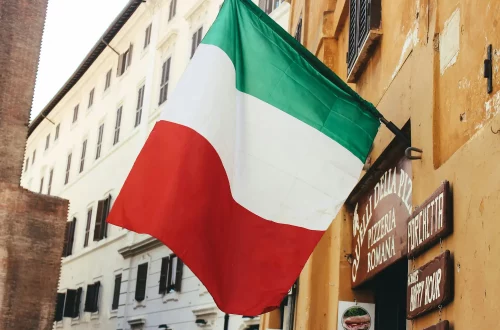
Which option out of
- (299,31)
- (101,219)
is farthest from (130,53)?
(299,31)

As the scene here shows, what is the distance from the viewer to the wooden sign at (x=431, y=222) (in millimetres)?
4012

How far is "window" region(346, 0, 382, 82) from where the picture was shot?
21.1 ft

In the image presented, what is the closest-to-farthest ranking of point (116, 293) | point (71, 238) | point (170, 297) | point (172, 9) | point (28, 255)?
point (28, 255) → point (170, 297) → point (116, 293) → point (172, 9) → point (71, 238)

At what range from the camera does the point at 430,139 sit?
14.8 feet

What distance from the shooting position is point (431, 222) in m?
4.24

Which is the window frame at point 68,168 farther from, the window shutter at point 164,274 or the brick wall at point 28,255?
the window shutter at point 164,274

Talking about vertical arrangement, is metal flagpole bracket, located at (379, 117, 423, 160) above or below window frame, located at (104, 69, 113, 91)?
below

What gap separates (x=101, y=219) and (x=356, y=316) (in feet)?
70.7

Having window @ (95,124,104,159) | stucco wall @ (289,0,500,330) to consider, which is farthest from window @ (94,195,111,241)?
stucco wall @ (289,0,500,330)

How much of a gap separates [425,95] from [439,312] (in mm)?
1374

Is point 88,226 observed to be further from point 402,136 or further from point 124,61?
point 402,136

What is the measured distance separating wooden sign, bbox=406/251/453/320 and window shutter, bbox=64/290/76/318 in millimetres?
25257

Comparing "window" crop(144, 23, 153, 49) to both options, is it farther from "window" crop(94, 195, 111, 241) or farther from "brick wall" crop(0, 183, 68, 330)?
"brick wall" crop(0, 183, 68, 330)

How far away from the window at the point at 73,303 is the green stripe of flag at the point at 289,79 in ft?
81.3
